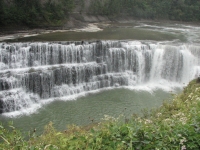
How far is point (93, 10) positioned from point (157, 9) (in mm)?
14988

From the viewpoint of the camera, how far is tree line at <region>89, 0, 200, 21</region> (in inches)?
1550

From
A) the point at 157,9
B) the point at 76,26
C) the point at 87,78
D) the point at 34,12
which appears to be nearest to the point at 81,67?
the point at 87,78

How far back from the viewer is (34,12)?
25.2 m

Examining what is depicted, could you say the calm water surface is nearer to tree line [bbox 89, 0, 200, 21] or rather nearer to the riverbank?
the riverbank

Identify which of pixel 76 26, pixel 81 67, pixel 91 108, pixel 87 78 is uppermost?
pixel 76 26

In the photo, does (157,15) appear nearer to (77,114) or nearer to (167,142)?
(77,114)

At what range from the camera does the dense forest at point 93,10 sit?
23.9 meters

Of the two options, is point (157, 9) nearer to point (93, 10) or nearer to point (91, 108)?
point (93, 10)

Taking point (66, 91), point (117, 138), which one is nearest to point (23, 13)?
point (66, 91)

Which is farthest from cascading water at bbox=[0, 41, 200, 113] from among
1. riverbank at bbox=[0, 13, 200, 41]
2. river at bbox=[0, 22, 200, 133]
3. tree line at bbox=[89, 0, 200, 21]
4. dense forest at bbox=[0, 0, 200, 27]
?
tree line at bbox=[89, 0, 200, 21]

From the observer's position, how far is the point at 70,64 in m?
17.3

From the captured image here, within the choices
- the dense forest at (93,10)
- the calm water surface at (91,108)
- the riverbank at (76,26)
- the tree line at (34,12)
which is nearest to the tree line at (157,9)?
the dense forest at (93,10)

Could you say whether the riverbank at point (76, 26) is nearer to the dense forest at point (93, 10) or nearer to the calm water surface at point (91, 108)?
the dense forest at point (93, 10)

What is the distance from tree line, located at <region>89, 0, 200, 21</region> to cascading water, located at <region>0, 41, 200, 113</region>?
20770 millimetres
